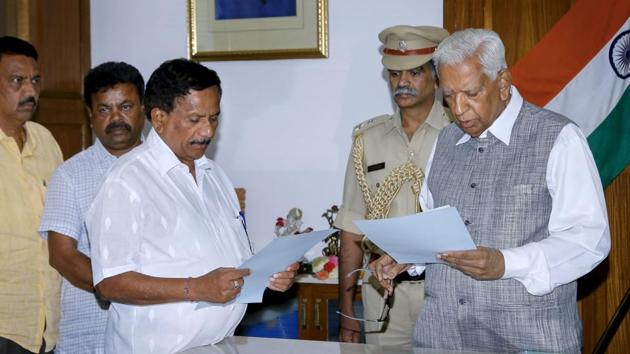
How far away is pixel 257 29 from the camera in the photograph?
167 inches

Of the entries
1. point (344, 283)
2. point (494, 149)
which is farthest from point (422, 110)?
point (494, 149)

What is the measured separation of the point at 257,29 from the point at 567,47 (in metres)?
1.51

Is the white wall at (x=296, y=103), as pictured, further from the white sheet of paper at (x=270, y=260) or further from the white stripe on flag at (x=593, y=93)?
the white sheet of paper at (x=270, y=260)

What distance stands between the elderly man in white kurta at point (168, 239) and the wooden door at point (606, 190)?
174 centimetres

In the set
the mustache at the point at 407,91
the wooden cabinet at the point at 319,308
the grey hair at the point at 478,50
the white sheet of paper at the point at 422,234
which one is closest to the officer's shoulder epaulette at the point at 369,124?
the mustache at the point at 407,91

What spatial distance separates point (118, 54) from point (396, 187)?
199 centimetres

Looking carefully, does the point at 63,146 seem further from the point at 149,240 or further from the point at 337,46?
the point at 149,240

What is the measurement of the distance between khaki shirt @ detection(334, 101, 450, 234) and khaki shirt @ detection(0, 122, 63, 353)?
1.17 metres

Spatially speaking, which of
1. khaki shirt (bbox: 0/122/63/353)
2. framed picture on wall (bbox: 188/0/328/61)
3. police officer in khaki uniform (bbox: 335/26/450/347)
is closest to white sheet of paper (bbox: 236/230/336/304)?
police officer in khaki uniform (bbox: 335/26/450/347)

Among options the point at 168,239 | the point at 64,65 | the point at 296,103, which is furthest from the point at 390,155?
the point at 64,65

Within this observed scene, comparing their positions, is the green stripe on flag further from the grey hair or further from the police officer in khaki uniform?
the grey hair

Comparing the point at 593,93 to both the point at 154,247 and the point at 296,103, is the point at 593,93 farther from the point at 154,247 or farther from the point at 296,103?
the point at 154,247

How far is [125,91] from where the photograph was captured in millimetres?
3191

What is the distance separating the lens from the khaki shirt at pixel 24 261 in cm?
303
